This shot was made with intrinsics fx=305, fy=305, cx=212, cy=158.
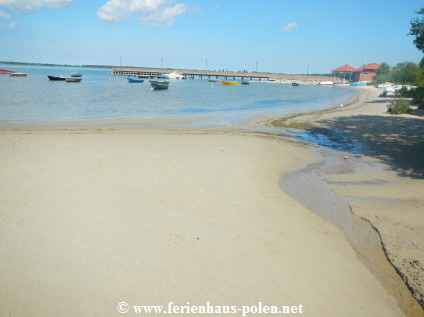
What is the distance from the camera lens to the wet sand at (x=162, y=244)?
12.5ft

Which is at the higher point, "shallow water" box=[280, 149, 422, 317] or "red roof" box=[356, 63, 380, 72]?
"red roof" box=[356, 63, 380, 72]

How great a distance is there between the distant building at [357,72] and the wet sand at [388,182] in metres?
140

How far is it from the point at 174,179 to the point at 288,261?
12.8ft

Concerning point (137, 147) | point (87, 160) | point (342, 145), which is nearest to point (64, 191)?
Result: point (87, 160)

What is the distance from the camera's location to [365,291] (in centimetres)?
418

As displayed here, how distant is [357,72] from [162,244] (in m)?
176

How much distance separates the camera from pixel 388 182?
8.80 m

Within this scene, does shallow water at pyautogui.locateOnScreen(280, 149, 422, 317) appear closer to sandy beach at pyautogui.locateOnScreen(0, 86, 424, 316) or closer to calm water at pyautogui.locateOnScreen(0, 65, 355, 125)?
sandy beach at pyautogui.locateOnScreen(0, 86, 424, 316)

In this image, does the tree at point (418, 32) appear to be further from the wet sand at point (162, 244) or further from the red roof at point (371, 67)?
the red roof at point (371, 67)

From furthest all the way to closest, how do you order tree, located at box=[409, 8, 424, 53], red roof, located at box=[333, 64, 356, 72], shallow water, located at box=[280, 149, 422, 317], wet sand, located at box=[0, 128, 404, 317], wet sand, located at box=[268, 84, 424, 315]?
red roof, located at box=[333, 64, 356, 72] → tree, located at box=[409, 8, 424, 53] → wet sand, located at box=[268, 84, 424, 315] → shallow water, located at box=[280, 149, 422, 317] → wet sand, located at box=[0, 128, 404, 317]
